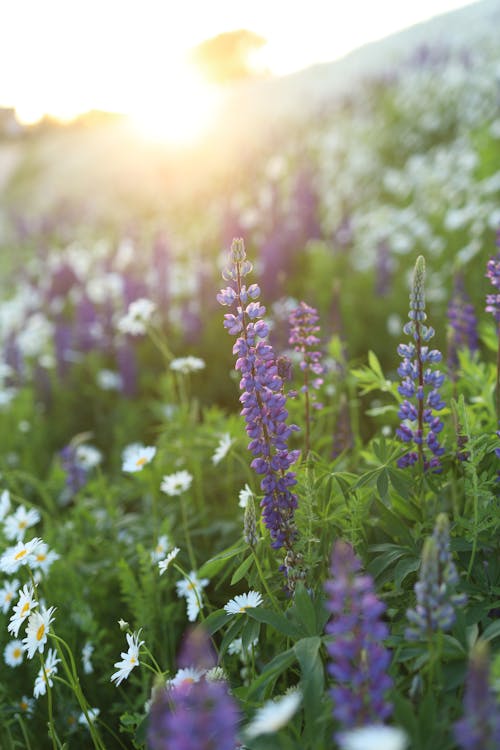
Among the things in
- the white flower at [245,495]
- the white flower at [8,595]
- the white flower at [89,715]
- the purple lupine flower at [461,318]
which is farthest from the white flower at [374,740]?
the purple lupine flower at [461,318]

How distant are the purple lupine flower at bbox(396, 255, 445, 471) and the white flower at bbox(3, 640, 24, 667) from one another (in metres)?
1.46

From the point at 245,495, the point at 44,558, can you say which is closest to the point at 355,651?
the point at 245,495

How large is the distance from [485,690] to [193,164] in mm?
15941

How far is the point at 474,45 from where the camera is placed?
40.2 ft

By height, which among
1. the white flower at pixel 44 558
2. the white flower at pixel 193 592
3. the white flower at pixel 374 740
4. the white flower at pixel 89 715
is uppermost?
the white flower at pixel 374 740

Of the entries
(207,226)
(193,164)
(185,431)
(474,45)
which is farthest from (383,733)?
(193,164)

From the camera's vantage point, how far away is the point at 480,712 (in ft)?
3.01

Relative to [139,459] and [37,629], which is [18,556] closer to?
[37,629]

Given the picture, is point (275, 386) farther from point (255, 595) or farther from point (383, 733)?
point (383, 733)

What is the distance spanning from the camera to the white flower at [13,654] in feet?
7.71

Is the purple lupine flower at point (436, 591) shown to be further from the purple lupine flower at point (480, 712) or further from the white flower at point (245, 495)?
the white flower at point (245, 495)

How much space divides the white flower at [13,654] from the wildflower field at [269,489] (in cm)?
2

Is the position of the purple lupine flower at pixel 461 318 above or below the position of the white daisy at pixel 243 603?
above

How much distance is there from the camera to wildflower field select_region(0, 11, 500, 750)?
52.1 inches
